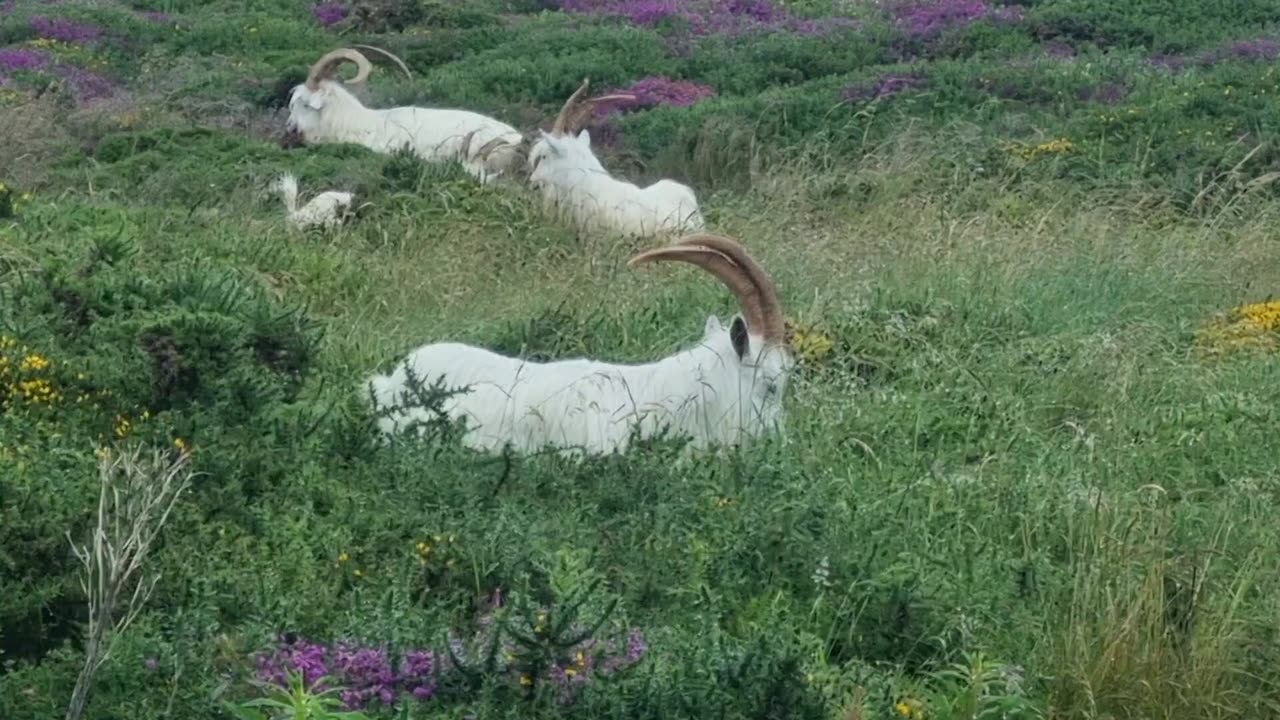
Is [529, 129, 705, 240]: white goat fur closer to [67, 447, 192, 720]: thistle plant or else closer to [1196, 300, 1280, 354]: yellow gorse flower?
[1196, 300, 1280, 354]: yellow gorse flower

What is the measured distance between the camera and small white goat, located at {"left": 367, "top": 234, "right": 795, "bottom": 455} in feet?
23.4

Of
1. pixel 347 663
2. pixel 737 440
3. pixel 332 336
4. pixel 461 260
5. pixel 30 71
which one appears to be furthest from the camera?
pixel 30 71

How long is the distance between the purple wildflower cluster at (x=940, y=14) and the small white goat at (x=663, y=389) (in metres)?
Result: 18.9

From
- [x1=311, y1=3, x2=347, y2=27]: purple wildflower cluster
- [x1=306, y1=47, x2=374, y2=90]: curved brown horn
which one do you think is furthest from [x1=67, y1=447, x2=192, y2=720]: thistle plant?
[x1=311, y1=3, x2=347, y2=27]: purple wildflower cluster

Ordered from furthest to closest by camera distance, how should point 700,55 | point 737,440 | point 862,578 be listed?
1. point 700,55
2. point 737,440
3. point 862,578

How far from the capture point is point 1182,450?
23.6 feet

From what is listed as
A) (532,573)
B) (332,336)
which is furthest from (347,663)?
(332,336)

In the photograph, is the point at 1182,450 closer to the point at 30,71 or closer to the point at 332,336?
the point at 332,336

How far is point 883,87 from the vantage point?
20047 mm

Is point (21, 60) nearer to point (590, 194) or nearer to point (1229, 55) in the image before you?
point (590, 194)

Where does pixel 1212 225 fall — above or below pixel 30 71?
above

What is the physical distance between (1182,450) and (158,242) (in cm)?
509

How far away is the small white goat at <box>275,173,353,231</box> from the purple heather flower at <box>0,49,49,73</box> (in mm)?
10792

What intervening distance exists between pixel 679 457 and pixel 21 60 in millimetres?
18631
